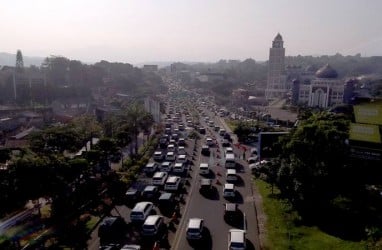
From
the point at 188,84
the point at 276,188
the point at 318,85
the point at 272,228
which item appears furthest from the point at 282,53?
the point at 272,228

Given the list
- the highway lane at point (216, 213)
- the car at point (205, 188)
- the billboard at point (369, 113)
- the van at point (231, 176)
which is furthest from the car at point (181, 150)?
the billboard at point (369, 113)

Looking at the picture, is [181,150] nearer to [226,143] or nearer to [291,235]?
[226,143]

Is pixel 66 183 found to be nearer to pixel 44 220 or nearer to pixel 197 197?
pixel 44 220

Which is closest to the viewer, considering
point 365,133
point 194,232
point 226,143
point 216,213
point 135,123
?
point 194,232

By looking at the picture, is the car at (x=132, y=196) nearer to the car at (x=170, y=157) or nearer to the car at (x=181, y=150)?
the car at (x=170, y=157)

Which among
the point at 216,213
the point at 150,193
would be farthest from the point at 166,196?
the point at 216,213
